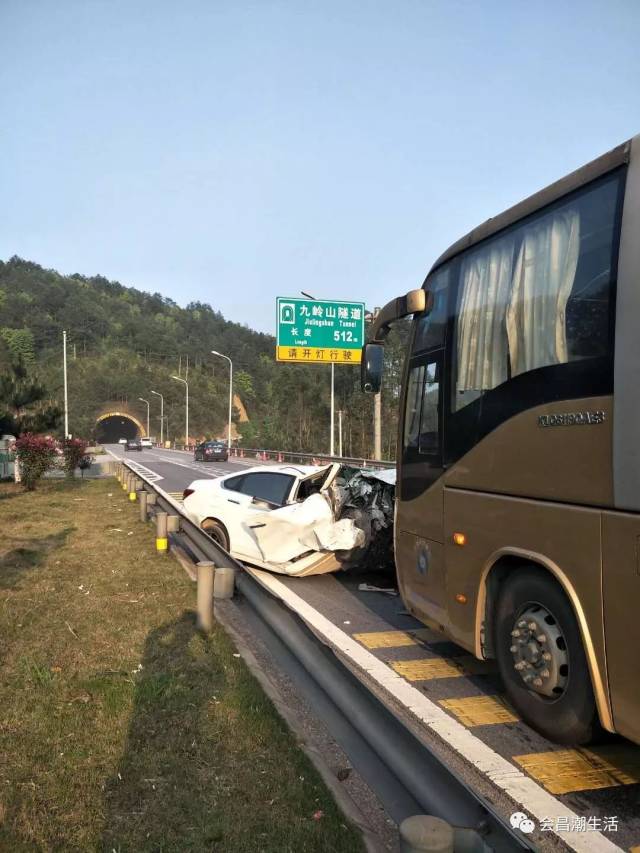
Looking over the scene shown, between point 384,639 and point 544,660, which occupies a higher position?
point 544,660

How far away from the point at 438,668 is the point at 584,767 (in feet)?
5.36

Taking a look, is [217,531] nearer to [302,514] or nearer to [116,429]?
[302,514]

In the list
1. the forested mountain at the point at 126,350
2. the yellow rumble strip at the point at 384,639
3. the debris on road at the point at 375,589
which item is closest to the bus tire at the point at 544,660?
the yellow rumble strip at the point at 384,639

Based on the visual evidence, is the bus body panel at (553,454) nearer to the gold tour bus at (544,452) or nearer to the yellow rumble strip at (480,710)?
the gold tour bus at (544,452)

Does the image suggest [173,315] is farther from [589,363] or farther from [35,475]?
[589,363]

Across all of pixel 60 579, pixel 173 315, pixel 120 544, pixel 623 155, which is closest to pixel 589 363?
pixel 623 155

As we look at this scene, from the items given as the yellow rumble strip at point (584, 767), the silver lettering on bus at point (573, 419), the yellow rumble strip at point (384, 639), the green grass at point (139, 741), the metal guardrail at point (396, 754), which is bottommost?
the yellow rumble strip at point (384, 639)

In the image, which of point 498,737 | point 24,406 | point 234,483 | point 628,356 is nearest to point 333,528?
point 234,483

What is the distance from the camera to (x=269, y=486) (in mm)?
8812

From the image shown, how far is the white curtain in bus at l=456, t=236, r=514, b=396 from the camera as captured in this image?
4.14m

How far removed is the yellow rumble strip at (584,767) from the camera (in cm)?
338

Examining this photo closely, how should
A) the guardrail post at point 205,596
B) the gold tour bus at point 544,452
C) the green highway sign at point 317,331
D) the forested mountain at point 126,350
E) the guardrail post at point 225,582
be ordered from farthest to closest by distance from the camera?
the forested mountain at point 126,350
the green highway sign at point 317,331
the guardrail post at point 225,582
the guardrail post at point 205,596
the gold tour bus at point 544,452

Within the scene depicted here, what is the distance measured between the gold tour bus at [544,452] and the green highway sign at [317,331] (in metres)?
22.0

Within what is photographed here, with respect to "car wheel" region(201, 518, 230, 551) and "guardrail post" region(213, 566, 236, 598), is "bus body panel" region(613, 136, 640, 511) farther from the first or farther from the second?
"car wheel" region(201, 518, 230, 551)
